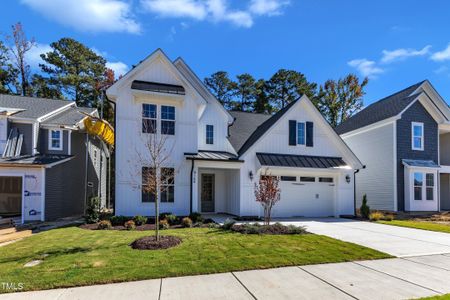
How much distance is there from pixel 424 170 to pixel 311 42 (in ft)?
38.1

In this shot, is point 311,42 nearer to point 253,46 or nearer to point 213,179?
point 253,46

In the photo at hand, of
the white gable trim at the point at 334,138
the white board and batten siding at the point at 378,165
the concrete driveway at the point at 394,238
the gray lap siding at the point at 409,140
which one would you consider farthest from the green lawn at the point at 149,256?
the gray lap siding at the point at 409,140

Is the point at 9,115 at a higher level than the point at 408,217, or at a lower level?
Answer: higher

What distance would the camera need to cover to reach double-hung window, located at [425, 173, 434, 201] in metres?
19.7

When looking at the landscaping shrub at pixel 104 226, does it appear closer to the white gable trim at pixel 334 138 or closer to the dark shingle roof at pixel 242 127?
the dark shingle roof at pixel 242 127

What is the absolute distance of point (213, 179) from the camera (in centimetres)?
1703

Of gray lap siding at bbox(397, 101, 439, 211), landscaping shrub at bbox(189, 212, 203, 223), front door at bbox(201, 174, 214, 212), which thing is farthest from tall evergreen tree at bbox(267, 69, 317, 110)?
landscaping shrub at bbox(189, 212, 203, 223)

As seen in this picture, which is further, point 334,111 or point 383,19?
point 334,111

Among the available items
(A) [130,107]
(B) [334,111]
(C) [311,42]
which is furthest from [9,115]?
(B) [334,111]

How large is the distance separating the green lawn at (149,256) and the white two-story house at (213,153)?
4821mm

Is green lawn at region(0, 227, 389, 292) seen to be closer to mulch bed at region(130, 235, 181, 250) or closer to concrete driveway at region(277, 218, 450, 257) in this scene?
mulch bed at region(130, 235, 181, 250)

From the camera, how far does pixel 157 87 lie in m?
14.7

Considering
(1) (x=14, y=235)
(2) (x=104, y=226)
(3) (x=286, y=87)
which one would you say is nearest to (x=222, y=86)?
(3) (x=286, y=87)

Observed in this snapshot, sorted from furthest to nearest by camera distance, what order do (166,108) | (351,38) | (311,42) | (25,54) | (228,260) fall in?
(25,54) → (311,42) → (351,38) → (166,108) → (228,260)
